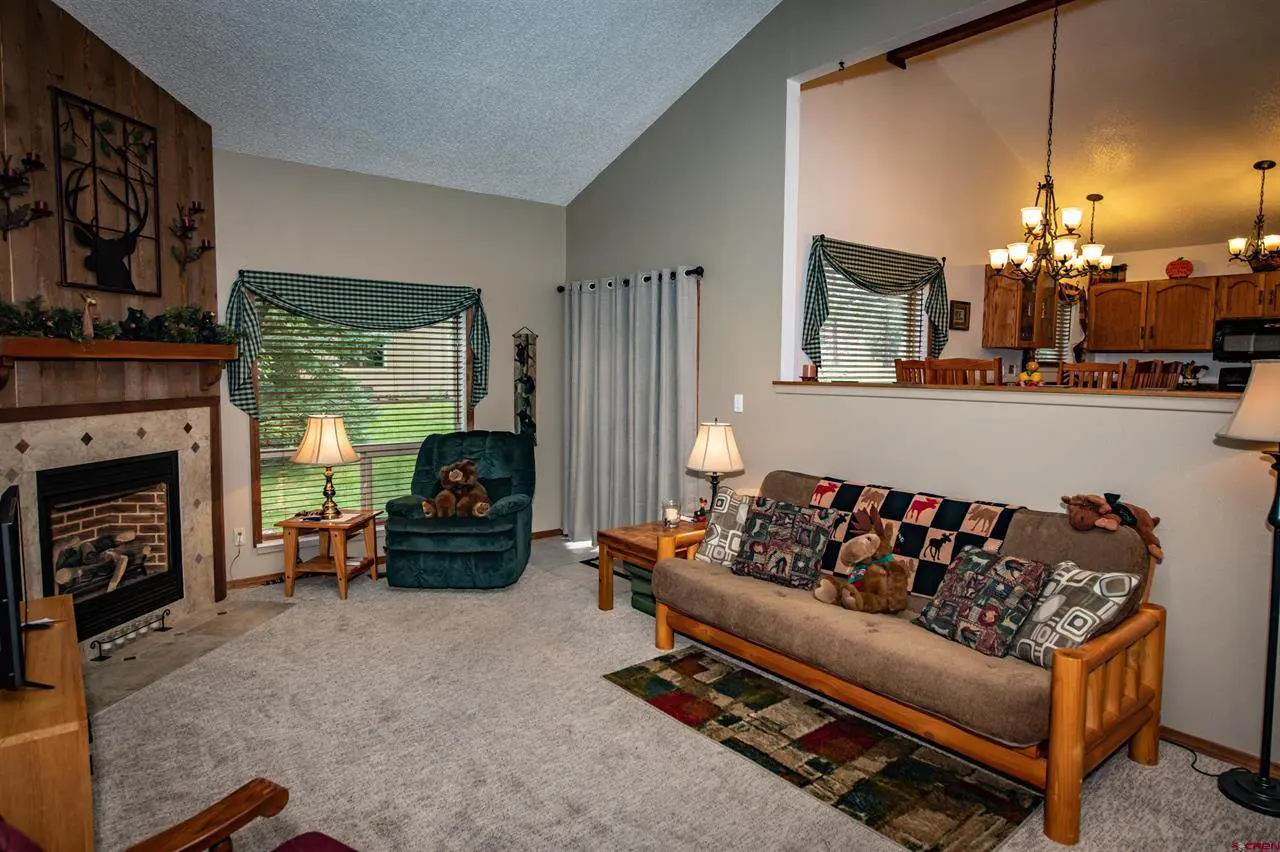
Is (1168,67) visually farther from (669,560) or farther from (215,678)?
(215,678)

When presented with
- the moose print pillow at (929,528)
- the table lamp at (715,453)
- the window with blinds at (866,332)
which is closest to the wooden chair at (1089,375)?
the moose print pillow at (929,528)

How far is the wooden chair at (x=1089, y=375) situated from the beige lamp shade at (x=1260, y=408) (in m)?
1.21

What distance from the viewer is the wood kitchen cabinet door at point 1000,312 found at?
612 centimetres

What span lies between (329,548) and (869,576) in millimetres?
3522

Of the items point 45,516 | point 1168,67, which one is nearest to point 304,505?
point 45,516

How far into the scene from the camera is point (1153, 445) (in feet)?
9.74

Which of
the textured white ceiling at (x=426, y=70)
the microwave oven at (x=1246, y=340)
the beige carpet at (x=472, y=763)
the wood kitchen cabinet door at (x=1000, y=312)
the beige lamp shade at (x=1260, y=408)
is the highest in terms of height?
the textured white ceiling at (x=426, y=70)

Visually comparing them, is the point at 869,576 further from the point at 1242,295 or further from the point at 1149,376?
the point at 1242,295

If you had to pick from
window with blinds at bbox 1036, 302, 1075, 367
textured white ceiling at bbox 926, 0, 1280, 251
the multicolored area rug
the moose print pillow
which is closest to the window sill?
the moose print pillow

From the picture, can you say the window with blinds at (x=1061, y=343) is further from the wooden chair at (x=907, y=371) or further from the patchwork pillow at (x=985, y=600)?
the patchwork pillow at (x=985, y=600)

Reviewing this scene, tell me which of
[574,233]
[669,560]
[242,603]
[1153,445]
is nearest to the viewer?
[1153,445]

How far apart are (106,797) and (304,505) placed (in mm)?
2853

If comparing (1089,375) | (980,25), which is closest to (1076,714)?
(1089,375)

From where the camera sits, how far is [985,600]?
2.78 m
